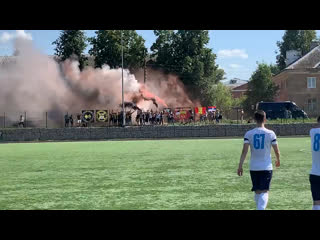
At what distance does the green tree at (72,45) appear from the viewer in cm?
5806

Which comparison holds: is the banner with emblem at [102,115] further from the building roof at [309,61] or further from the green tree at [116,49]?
the building roof at [309,61]

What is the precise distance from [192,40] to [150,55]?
6077 millimetres

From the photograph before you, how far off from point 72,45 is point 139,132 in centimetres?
2621

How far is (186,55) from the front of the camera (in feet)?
202

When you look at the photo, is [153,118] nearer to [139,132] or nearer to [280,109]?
[139,132]

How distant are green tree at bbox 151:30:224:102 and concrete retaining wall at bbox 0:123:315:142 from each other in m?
24.5

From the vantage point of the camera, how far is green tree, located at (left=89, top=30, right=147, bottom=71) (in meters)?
57.4

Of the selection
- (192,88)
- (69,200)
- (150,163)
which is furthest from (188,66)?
(69,200)

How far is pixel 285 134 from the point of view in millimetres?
35562

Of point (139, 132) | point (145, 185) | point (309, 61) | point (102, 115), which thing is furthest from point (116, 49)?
point (145, 185)

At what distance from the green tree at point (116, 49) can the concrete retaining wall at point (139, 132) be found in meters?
22.2

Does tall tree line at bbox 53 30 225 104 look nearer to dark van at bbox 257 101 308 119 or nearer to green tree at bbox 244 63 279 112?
green tree at bbox 244 63 279 112
